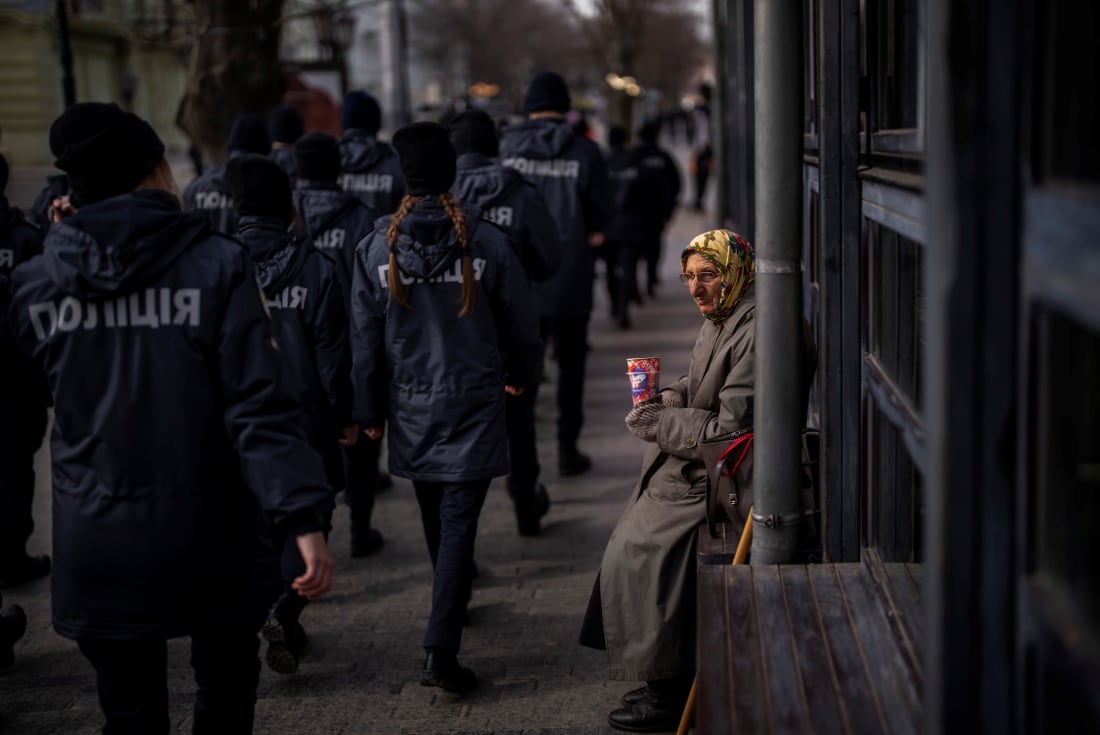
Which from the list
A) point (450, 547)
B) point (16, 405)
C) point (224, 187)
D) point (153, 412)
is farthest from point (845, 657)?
point (224, 187)

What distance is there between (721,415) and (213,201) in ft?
15.9

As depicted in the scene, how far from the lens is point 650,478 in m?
4.38

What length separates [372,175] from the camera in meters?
8.25

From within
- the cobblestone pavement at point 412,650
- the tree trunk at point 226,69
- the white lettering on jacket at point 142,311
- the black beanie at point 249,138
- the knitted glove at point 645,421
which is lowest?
the cobblestone pavement at point 412,650

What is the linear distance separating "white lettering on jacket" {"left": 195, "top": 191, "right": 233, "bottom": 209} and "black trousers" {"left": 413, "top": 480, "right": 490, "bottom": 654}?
354cm

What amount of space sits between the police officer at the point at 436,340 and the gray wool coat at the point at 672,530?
34.7 inches

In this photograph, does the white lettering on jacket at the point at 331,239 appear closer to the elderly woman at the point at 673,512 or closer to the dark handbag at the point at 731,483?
the elderly woman at the point at 673,512

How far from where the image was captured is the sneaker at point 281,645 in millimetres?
4918

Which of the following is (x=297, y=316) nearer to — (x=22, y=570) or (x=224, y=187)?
(x=22, y=570)

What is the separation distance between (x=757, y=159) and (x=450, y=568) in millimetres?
1938

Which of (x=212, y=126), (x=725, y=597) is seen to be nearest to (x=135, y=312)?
(x=725, y=597)

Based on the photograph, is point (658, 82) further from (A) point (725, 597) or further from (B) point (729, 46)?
(A) point (725, 597)

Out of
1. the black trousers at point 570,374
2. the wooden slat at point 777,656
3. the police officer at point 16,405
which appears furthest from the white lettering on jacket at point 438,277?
the black trousers at point 570,374

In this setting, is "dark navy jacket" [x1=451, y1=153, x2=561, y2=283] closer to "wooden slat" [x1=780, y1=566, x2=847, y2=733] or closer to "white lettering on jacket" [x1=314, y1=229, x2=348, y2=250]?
"white lettering on jacket" [x1=314, y1=229, x2=348, y2=250]
